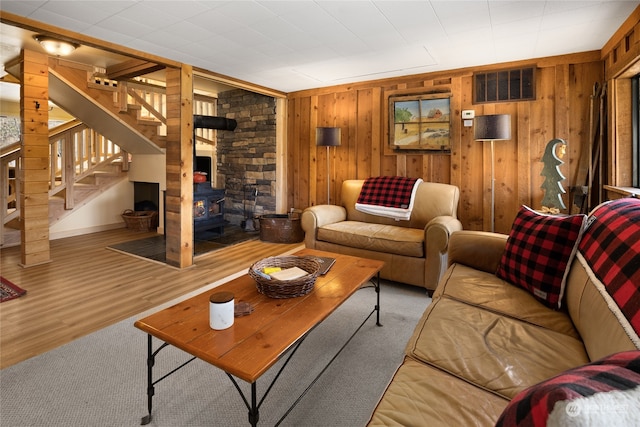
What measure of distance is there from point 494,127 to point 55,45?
4.40m

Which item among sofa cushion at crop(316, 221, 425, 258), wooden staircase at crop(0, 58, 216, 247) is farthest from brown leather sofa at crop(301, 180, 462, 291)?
wooden staircase at crop(0, 58, 216, 247)

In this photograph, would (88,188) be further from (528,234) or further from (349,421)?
(528,234)

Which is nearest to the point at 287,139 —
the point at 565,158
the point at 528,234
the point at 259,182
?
the point at 259,182

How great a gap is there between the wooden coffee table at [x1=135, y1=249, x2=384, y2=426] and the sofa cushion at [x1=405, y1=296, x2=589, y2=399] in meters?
0.46

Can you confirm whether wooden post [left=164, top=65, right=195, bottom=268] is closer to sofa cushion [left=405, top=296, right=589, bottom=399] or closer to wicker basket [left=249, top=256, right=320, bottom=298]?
wicker basket [left=249, top=256, right=320, bottom=298]

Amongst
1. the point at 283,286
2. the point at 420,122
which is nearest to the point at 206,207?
the point at 420,122

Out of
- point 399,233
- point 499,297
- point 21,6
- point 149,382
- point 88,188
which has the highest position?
point 21,6

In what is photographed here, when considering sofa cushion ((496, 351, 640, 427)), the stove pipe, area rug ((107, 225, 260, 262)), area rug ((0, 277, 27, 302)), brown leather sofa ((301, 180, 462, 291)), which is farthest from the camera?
the stove pipe

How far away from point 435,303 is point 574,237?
722mm

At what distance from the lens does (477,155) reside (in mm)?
3895

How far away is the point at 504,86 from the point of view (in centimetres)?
370

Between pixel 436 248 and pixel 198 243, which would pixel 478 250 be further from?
pixel 198 243

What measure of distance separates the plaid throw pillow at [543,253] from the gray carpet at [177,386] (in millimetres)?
839

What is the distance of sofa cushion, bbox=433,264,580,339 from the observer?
1524 mm
